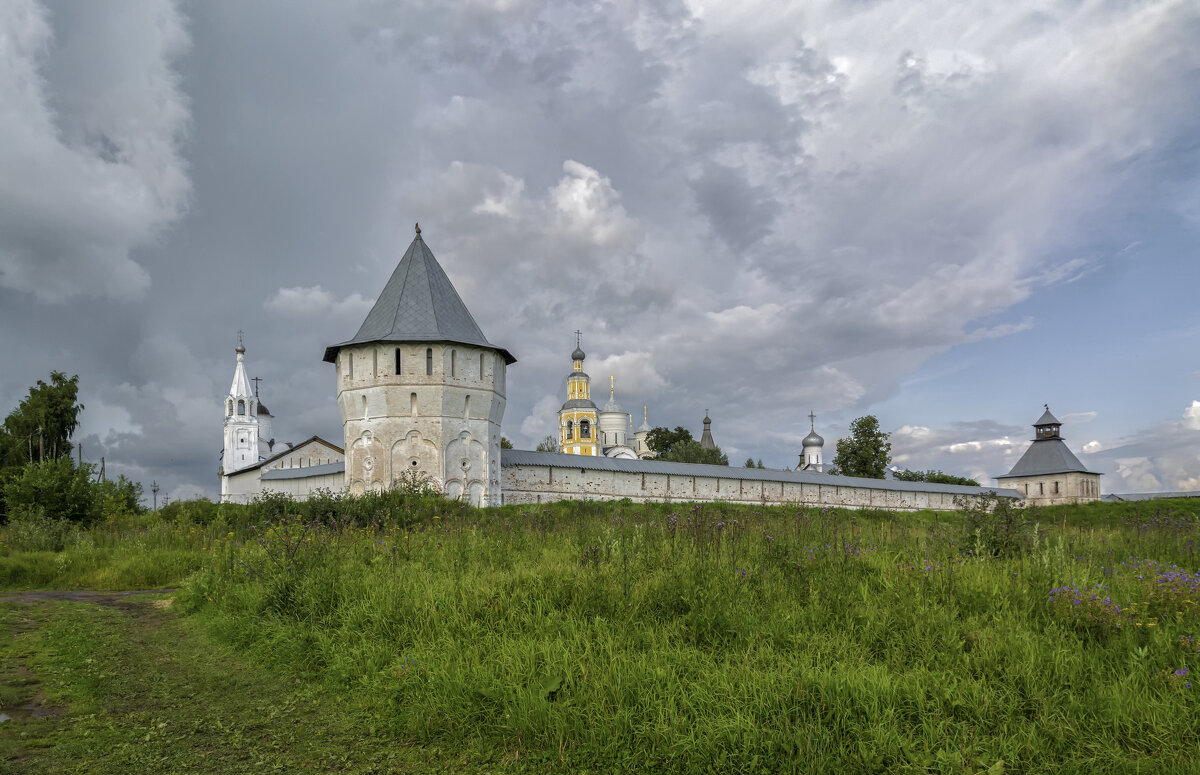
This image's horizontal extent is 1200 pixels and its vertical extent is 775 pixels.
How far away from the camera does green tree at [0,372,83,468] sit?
36.2m

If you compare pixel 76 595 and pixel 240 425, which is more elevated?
pixel 240 425

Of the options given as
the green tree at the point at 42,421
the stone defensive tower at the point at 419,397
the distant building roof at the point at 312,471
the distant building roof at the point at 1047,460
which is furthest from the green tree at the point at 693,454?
the green tree at the point at 42,421

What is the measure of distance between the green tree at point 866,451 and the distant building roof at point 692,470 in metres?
9.07

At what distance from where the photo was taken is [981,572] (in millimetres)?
5332

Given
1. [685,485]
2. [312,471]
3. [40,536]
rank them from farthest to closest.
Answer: [685,485], [312,471], [40,536]

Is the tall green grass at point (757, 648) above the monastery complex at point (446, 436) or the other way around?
the other way around

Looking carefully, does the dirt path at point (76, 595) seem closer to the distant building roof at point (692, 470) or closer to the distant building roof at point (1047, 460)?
the distant building roof at point (692, 470)

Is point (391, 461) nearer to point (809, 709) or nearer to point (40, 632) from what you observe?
point (40, 632)

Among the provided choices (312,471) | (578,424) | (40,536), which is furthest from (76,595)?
(578,424)

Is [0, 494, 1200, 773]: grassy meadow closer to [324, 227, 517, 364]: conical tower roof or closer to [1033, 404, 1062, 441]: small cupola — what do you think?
[324, 227, 517, 364]: conical tower roof

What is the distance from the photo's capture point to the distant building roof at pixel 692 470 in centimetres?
2828

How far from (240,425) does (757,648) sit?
65.6 m

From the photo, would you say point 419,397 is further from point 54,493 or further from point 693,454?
point 693,454

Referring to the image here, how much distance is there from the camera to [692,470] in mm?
32094
